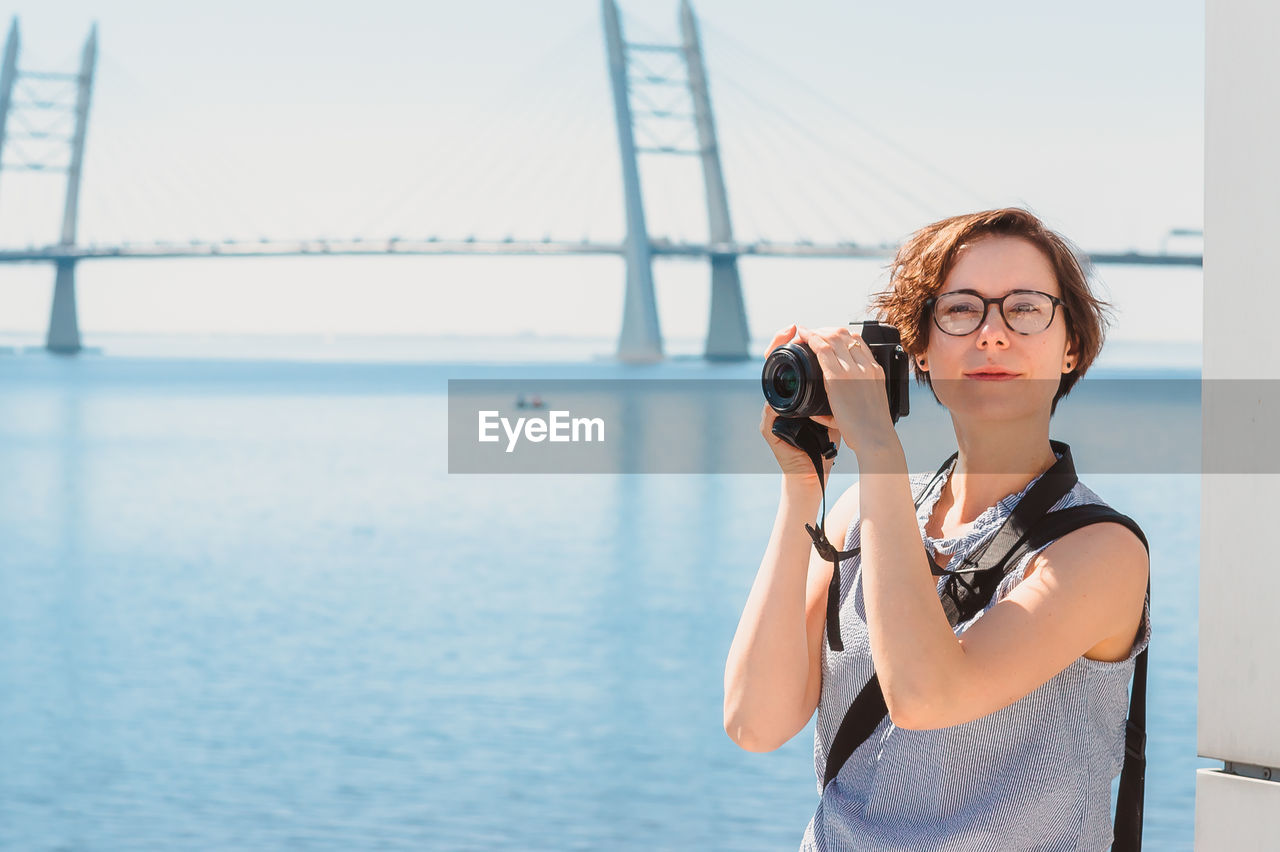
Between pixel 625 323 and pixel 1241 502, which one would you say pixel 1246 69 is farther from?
pixel 625 323

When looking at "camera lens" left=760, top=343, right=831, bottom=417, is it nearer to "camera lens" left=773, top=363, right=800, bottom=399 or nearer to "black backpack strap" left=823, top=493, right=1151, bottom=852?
"camera lens" left=773, top=363, right=800, bottom=399

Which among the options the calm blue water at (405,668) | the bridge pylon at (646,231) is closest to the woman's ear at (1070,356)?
Answer: the calm blue water at (405,668)

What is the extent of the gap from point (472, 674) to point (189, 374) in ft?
148

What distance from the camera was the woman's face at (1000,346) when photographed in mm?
832

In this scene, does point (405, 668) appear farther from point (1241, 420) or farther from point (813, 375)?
point (1241, 420)

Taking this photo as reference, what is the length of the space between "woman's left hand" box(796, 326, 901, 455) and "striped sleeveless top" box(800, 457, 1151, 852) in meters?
0.12

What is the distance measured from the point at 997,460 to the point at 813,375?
0.45 ft

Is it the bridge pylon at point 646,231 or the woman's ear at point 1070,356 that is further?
the bridge pylon at point 646,231

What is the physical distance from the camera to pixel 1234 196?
699mm

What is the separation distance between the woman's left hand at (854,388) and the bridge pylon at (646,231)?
23600 millimetres

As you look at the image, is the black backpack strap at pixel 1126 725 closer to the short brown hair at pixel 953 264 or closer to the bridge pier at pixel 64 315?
the short brown hair at pixel 953 264

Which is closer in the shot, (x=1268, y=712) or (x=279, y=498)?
(x=1268, y=712)

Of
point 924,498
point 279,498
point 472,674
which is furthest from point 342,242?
point 924,498

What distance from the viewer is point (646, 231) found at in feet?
80.4
